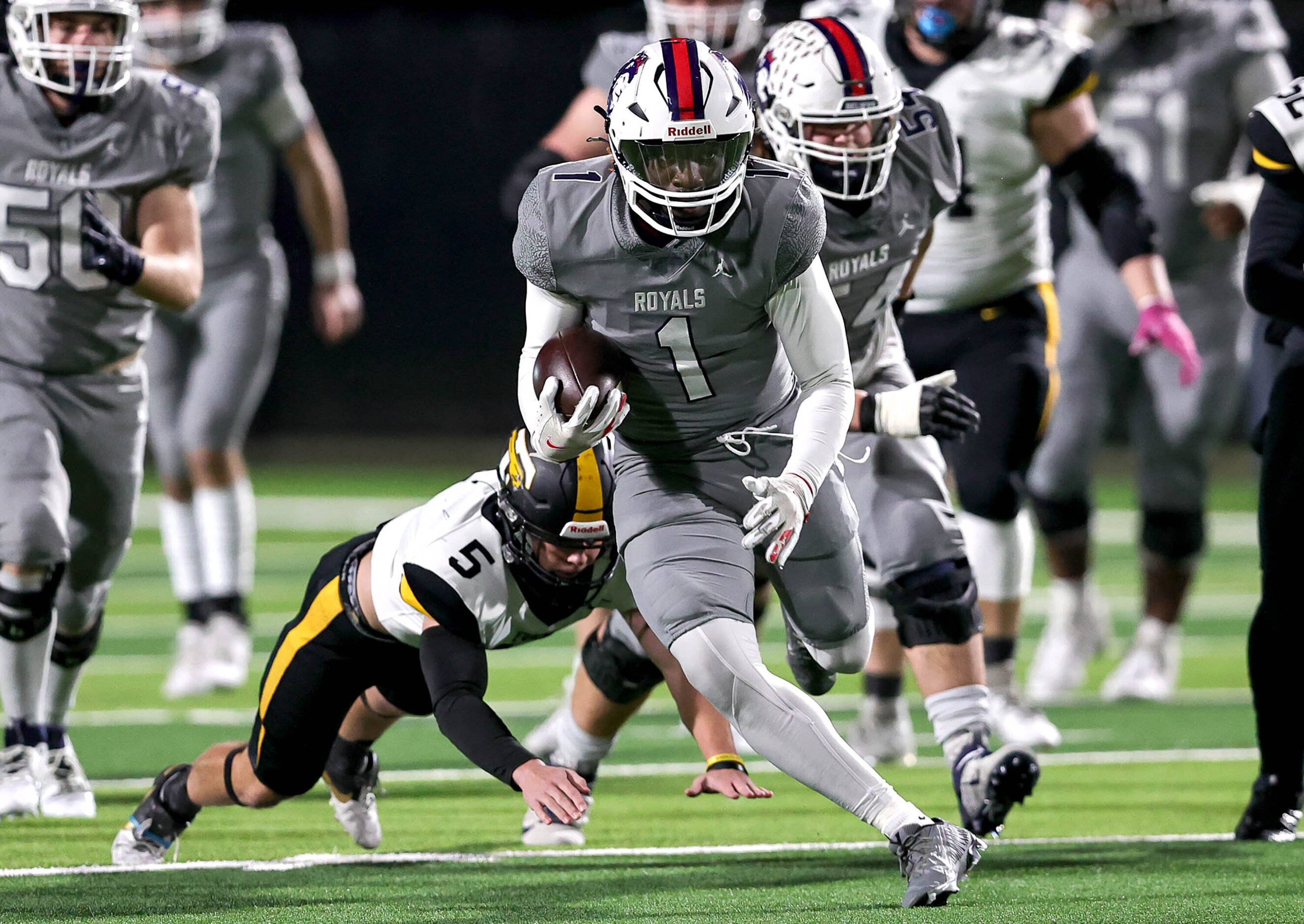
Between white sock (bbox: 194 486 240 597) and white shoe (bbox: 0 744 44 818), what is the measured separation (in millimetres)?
2196

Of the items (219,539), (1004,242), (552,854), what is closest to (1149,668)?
(1004,242)

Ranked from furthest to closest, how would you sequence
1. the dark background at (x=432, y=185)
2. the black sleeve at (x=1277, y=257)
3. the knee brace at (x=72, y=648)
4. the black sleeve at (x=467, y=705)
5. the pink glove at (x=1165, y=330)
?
1. the dark background at (x=432, y=185)
2. the pink glove at (x=1165, y=330)
3. the knee brace at (x=72, y=648)
4. the black sleeve at (x=1277, y=257)
5. the black sleeve at (x=467, y=705)

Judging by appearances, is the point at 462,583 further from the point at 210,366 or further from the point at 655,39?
the point at 210,366

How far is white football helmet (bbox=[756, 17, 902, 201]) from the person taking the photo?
13.7 ft

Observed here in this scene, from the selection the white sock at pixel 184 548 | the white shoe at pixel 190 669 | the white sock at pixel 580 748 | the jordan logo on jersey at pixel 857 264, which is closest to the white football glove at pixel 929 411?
the jordan logo on jersey at pixel 857 264

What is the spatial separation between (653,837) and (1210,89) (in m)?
3.67

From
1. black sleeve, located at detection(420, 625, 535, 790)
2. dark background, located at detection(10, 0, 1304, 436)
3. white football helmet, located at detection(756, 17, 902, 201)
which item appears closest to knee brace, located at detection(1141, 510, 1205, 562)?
white football helmet, located at detection(756, 17, 902, 201)

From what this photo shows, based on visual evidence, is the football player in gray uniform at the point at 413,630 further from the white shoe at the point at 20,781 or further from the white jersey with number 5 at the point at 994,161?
the white jersey with number 5 at the point at 994,161

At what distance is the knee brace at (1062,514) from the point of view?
260 inches

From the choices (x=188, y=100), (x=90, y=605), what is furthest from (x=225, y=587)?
(x=188, y=100)

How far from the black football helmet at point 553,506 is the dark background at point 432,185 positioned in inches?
394

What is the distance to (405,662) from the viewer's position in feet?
13.2

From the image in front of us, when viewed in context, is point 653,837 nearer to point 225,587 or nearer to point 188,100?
point 188,100

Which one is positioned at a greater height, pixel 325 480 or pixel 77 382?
pixel 77 382
